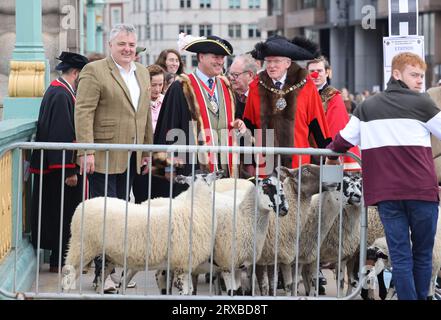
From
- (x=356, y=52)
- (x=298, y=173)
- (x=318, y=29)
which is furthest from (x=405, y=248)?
(x=318, y=29)

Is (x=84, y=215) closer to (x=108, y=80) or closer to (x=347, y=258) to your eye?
(x=108, y=80)

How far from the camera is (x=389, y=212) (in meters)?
7.86

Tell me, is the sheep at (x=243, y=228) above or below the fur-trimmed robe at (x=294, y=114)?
below

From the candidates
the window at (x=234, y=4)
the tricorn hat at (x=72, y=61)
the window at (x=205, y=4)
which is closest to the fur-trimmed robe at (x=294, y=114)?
the tricorn hat at (x=72, y=61)

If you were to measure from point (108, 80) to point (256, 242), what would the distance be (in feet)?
5.84

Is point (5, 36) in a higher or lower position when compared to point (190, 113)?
higher

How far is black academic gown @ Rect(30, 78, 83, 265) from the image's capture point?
386 inches

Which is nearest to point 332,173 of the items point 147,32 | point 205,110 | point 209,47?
point 205,110

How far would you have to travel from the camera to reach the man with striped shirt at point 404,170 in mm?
7805

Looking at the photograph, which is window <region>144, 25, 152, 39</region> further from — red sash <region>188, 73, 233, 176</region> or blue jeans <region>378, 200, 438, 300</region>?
blue jeans <region>378, 200, 438, 300</region>

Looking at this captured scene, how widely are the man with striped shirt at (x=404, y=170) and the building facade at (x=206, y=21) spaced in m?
140

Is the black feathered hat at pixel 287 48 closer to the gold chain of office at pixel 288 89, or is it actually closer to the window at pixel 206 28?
the gold chain of office at pixel 288 89

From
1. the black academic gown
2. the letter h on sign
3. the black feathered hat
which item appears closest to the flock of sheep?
the black feathered hat

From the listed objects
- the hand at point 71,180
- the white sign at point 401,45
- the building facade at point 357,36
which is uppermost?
the building facade at point 357,36
